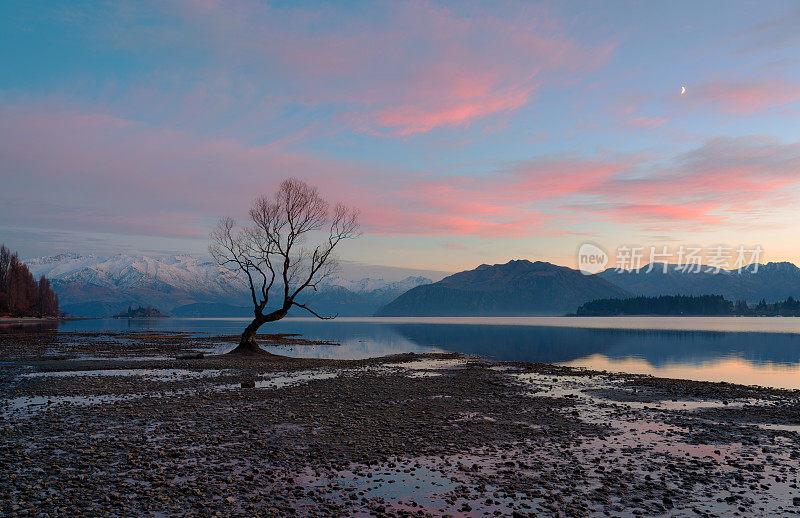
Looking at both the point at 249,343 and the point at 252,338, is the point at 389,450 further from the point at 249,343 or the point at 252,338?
the point at 252,338

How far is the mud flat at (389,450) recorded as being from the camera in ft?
40.5

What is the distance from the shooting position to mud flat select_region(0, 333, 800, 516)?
40.5ft

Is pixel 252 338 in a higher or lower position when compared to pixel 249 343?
higher

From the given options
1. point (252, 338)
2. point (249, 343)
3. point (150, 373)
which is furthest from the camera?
point (252, 338)

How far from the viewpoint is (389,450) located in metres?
17.0

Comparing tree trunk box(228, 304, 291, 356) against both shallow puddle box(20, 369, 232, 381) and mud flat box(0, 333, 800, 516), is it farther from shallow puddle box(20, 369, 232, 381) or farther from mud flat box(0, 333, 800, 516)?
mud flat box(0, 333, 800, 516)

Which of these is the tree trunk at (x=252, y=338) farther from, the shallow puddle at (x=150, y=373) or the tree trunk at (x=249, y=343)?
the shallow puddle at (x=150, y=373)

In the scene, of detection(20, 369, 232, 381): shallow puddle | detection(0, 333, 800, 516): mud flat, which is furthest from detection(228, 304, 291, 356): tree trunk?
detection(0, 333, 800, 516): mud flat

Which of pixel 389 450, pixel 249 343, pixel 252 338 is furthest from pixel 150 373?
pixel 389 450

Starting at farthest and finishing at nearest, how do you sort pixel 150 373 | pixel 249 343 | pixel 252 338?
pixel 252 338
pixel 249 343
pixel 150 373

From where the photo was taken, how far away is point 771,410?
25516 millimetres

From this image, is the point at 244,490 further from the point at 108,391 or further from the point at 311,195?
the point at 311,195

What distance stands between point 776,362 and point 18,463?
6966 centimetres

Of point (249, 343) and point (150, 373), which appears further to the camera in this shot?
point (249, 343)
